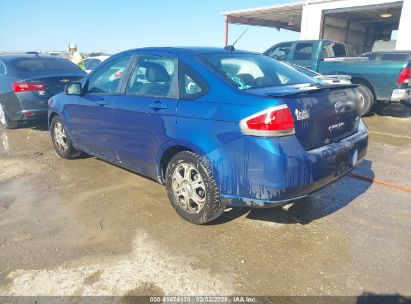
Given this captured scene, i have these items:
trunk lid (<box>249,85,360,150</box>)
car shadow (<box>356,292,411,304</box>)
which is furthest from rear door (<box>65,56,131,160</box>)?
car shadow (<box>356,292,411,304</box>)

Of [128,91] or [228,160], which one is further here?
[128,91]

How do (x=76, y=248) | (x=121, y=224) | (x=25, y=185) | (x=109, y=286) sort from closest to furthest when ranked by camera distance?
(x=109, y=286) → (x=76, y=248) → (x=121, y=224) → (x=25, y=185)

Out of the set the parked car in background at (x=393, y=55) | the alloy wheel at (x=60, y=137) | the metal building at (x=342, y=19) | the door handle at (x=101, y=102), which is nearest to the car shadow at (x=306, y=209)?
the door handle at (x=101, y=102)

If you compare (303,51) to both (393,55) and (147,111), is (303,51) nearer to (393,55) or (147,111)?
(393,55)

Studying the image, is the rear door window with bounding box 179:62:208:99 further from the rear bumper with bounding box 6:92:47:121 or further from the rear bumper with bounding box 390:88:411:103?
the rear bumper with bounding box 390:88:411:103

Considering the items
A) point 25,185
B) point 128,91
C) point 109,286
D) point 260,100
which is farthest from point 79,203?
point 260,100

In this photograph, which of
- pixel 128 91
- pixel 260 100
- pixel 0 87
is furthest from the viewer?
pixel 0 87

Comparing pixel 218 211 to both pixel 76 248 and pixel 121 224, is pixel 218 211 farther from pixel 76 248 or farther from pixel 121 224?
pixel 76 248

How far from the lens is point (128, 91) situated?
3.78 m

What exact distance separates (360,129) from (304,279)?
1.68m

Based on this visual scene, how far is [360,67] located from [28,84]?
7279mm

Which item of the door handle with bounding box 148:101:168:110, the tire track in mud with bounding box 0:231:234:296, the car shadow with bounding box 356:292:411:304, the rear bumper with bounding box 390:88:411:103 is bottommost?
the tire track in mud with bounding box 0:231:234:296

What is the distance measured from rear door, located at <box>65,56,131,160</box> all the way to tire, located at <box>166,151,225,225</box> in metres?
1.09

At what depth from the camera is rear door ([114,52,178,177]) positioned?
10.8ft
